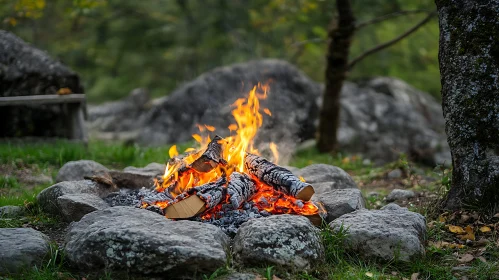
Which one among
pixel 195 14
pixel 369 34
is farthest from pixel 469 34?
pixel 195 14

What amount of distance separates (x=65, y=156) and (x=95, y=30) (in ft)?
44.9

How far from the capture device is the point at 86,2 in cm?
911

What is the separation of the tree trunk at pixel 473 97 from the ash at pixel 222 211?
1.81 m

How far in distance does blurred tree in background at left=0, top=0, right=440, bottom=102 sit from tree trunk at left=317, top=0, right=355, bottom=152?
525 cm

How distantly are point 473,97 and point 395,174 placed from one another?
3320 millimetres

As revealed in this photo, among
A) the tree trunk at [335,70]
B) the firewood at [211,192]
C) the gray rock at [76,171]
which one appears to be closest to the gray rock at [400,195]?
the firewood at [211,192]

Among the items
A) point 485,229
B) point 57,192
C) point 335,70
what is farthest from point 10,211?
point 335,70

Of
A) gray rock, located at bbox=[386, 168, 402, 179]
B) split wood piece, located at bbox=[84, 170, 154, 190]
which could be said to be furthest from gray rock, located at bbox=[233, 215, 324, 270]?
gray rock, located at bbox=[386, 168, 402, 179]

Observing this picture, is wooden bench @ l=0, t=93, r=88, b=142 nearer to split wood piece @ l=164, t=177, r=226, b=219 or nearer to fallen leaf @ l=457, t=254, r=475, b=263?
split wood piece @ l=164, t=177, r=226, b=219

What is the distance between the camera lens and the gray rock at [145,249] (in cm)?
342

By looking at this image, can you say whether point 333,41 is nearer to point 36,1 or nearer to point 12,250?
point 36,1

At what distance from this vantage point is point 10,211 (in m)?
4.74

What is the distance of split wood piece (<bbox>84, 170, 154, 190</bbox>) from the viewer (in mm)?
5507

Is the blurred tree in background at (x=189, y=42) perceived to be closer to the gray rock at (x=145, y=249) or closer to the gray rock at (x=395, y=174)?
the gray rock at (x=395, y=174)
